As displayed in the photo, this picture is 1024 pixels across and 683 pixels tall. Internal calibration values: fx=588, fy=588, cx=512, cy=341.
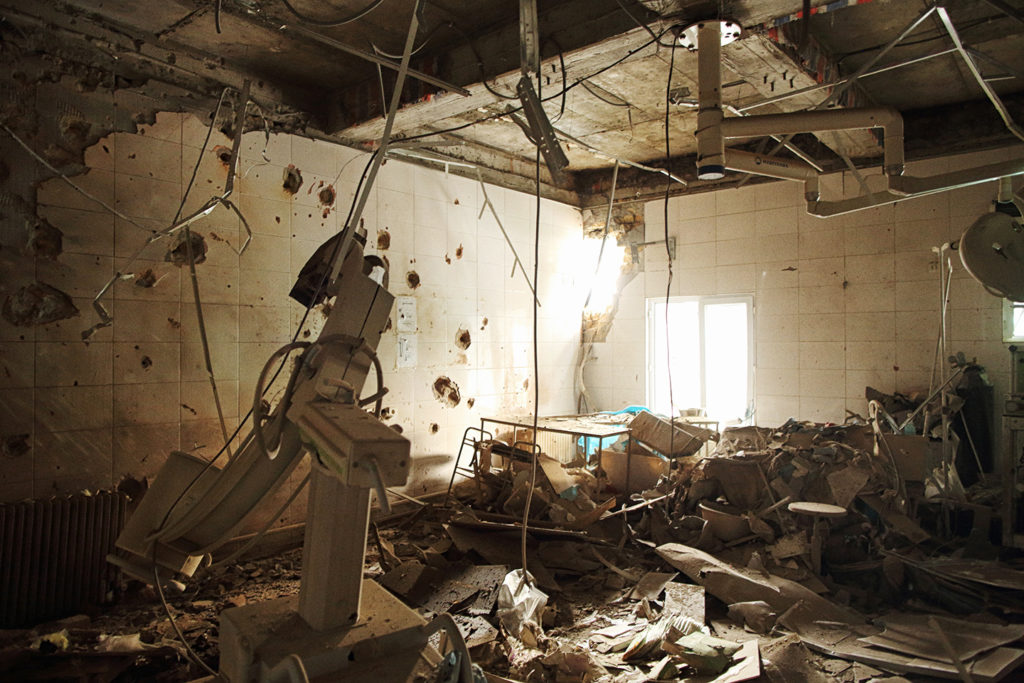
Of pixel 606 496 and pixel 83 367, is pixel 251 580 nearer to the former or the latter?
pixel 83 367

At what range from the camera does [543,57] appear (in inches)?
133

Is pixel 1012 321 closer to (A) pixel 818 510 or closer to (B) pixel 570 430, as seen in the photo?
(A) pixel 818 510

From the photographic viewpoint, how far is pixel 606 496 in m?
4.70

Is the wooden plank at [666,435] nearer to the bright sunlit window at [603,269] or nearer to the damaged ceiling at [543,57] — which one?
the damaged ceiling at [543,57]

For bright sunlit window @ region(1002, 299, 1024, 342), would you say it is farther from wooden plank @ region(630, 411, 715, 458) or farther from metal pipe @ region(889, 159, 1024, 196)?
metal pipe @ region(889, 159, 1024, 196)

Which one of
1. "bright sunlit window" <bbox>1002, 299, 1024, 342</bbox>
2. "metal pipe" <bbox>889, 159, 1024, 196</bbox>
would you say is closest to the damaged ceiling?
"metal pipe" <bbox>889, 159, 1024, 196</bbox>

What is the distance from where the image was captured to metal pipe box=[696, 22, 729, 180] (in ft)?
8.18

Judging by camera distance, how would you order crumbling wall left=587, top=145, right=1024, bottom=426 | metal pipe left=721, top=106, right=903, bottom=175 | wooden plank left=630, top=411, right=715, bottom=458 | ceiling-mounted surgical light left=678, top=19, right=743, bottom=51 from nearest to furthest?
metal pipe left=721, top=106, right=903, bottom=175 → ceiling-mounted surgical light left=678, top=19, right=743, bottom=51 → wooden plank left=630, top=411, right=715, bottom=458 → crumbling wall left=587, top=145, right=1024, bottom=426

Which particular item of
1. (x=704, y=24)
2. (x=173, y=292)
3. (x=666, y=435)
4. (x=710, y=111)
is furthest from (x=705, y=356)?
(x=173, y=292)

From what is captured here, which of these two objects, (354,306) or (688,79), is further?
(688,79)

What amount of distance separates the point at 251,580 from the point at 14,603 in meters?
1.18

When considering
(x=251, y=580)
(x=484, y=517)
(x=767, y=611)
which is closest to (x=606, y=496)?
(x=484, y=517)

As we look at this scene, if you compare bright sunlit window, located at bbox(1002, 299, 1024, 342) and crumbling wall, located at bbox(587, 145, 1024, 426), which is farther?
crumbling wall, located at bbox(587, 145, 1024, 426)

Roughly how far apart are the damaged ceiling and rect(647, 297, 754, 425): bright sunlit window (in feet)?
6.28
